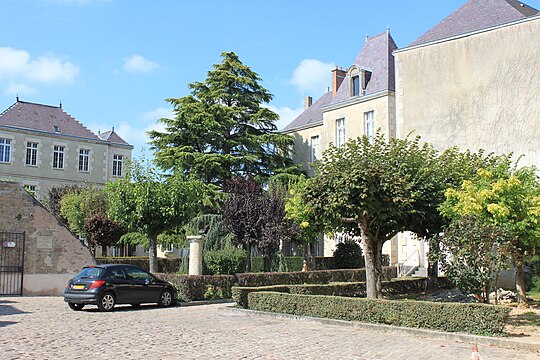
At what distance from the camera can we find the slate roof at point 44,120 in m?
40.9

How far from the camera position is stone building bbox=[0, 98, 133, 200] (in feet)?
131

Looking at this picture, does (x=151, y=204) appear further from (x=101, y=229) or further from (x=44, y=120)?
(x=44, y=120)

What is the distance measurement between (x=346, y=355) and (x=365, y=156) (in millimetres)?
8287

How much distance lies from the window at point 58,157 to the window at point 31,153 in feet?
4.46

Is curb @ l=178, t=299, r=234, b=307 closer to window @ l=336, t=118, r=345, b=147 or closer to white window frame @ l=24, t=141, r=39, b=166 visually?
window @ l=336, t=118, r=345, b=147

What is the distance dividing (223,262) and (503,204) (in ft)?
44.8

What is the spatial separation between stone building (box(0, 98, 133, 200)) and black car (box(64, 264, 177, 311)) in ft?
85.3

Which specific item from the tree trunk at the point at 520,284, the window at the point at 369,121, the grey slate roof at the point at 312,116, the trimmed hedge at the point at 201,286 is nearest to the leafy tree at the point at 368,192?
the tree trunk at the point at 520,284

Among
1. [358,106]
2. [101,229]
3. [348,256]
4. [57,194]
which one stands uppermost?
[358,106]

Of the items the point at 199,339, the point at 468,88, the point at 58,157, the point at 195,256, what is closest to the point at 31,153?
the point at 58,157

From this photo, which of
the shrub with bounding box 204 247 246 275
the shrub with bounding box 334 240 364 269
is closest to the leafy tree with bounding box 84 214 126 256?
the shrub with bounding box 204 247 246 275

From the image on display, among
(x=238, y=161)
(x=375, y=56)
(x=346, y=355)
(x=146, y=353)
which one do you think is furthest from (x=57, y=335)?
(x=375, y=56)

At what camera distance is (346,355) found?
9.21 m

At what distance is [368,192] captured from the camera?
14711 millimetres
